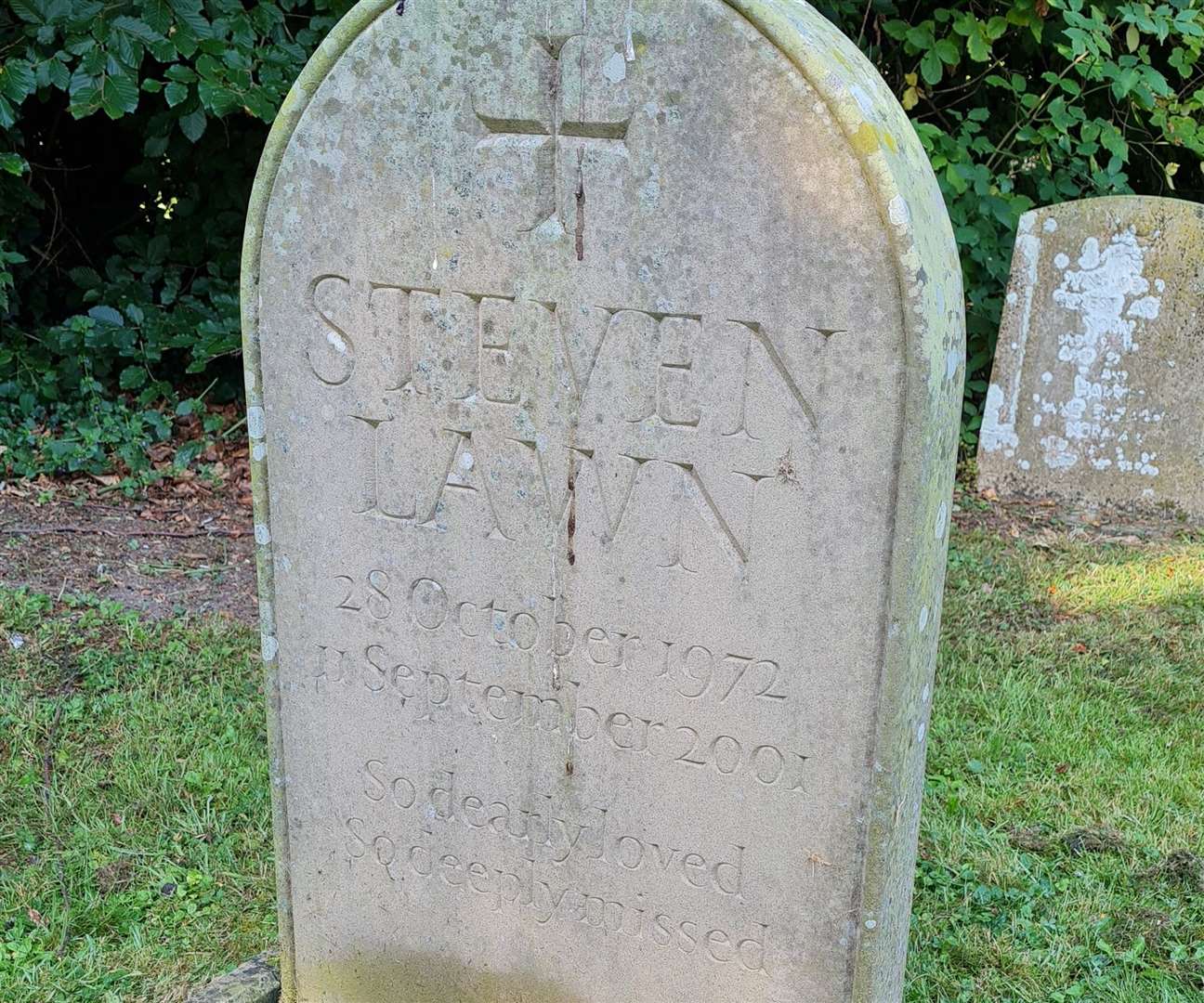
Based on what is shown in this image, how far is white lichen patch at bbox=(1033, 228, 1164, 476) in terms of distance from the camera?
16.9 ft

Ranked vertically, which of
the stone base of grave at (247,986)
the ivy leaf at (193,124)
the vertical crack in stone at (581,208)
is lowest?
the stone base of grave at (247,986)

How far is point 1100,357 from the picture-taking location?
17.1 ft

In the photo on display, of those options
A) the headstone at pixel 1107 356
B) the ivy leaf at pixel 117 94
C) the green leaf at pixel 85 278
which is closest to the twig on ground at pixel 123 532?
the green leaf at pixel 85 278

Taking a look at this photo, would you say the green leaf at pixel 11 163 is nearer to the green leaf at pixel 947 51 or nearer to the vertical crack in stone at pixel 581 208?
the vertical crack in stone at pixel 581 208

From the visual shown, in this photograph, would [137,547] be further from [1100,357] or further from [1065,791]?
[1100,357]

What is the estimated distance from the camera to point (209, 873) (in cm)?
280

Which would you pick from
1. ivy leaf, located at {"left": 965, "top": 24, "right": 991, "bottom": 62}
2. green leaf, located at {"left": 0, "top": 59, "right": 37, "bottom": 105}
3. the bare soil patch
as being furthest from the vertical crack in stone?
ivy leaf, located at {"left": 965, "top": 24, "right": 991, "bottom": 62}

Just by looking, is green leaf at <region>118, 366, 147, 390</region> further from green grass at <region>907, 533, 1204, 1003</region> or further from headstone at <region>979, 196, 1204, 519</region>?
Result: headstone at <region>979, 196, 1204, 519</region>

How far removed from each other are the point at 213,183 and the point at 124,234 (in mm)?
614

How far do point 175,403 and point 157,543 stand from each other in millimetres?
1225

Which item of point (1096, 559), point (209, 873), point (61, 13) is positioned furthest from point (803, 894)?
point (61, 13)

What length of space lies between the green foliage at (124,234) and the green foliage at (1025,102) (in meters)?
2.77

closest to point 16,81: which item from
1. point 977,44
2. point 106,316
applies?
point 106,316

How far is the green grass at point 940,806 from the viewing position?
8.29 feet
